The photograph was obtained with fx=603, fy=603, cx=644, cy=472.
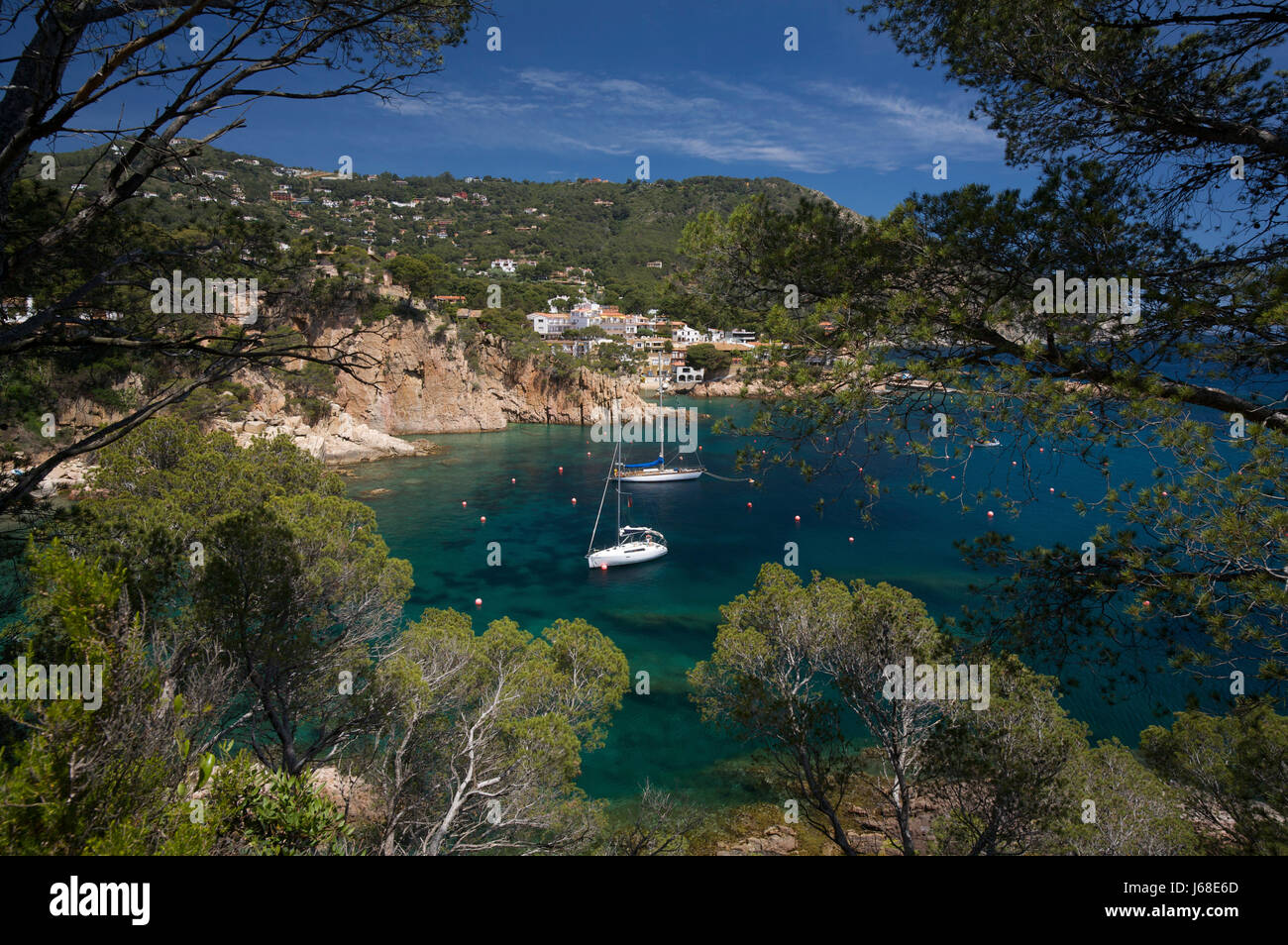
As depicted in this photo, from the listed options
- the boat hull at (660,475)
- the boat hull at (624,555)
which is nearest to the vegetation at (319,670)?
the boat hull at (624,555)

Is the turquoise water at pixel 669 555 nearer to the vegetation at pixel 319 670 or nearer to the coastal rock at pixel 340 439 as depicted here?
the coastal rock at pixel 340 439

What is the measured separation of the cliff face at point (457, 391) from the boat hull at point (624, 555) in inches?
951

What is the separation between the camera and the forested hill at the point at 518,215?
268ft

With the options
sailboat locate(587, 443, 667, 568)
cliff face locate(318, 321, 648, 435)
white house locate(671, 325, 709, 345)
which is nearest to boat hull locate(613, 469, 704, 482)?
sailboat locate(587, 443, 667, 568)

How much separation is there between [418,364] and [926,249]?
4483 centimetres

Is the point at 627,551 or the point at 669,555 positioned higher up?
the point at 627,551

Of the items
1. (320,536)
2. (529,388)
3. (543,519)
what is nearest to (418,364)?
(529,388)

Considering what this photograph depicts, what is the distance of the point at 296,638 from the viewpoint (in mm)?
8148

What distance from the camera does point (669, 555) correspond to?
2372 cm

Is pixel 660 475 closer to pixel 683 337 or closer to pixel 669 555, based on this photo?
pixel 669 555

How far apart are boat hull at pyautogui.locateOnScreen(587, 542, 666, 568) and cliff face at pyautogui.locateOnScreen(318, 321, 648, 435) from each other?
24.2 metres

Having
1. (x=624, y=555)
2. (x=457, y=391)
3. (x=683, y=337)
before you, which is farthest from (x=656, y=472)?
(x=683, y=337)

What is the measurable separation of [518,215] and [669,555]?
106577mm
